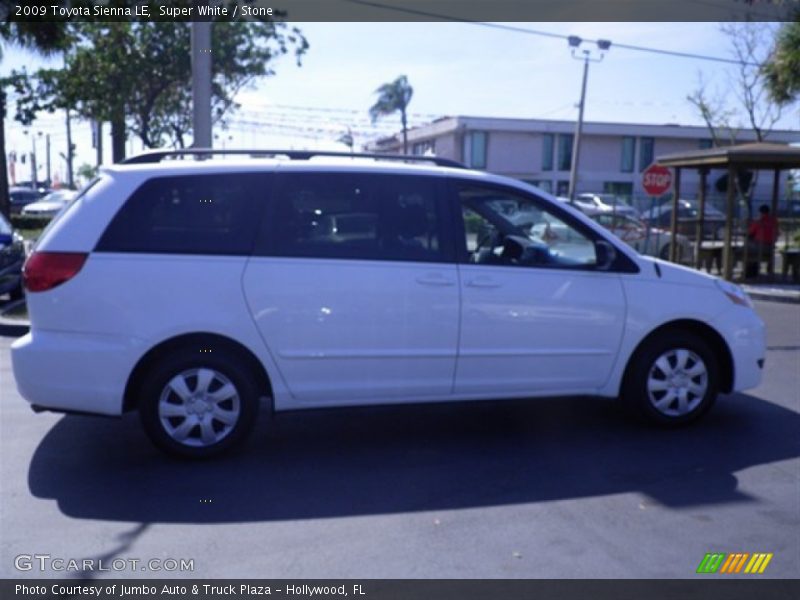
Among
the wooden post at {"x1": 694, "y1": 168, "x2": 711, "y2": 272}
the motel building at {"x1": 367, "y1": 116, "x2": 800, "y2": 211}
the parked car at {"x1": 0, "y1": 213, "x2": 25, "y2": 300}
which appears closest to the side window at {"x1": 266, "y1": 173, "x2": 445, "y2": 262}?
the parked car at {"x1": 0, "y1": 213, "x2": 25, "y2": 300}

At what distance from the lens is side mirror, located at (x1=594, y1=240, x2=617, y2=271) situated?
641cm

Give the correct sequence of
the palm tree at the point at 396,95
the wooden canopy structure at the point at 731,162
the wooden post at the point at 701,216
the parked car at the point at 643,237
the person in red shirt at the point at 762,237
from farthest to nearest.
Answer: the palm tree at the point at 396,95
the parked car at the point at 643,237
the wooden post at the point at 701,216
the person in red shirt at the point at 762,237
the wooden canopy structure at the point at 731,162

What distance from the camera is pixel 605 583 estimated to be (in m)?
4.27

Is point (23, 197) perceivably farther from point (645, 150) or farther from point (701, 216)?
point (701, 216)

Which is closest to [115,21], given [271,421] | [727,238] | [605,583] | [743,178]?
[727,238]

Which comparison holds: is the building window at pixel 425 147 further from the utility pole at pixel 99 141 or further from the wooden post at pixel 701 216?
the wooden post at pixel 701 216

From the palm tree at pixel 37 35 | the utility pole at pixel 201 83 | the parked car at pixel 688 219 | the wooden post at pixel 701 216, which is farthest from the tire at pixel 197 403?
the parked car at pixel 688 219

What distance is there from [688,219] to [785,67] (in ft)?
29.1

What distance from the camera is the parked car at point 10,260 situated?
40.8 ft

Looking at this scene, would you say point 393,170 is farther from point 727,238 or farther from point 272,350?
point 727,238

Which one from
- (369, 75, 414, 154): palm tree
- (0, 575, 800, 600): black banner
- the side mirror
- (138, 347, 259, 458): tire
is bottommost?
(0, 575, 800, 600): black banner

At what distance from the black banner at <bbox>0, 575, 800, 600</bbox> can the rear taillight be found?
2.01 meters

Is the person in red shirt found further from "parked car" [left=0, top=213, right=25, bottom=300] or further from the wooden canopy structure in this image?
"parked car" [left=0, top=213, right=25, bottom=300]

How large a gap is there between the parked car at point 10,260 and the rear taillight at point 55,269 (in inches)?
288
